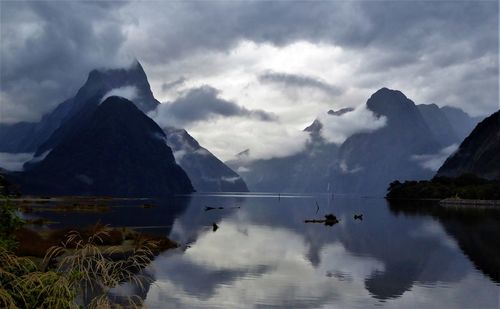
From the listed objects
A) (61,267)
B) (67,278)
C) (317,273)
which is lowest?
(317,273)

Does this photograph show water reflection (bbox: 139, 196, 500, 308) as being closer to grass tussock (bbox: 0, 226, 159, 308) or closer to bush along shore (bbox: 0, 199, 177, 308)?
bush along shore (bbox: 0, 199, 177, 308)

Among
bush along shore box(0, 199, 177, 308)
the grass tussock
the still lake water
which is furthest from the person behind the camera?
the still lake water

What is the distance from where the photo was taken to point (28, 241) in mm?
57250

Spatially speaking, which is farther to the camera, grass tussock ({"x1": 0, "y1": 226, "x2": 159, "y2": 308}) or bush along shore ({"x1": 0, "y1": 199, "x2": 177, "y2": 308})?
bush along shore ({"x1": 0, "y1": 199, "x2": 177, "y2": 308})

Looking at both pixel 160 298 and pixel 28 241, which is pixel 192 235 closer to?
pixel 28 241

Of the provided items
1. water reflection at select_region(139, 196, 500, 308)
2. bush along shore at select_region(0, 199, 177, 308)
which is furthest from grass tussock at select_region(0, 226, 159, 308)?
water reflection at select_region(139, 196, 500, 308)

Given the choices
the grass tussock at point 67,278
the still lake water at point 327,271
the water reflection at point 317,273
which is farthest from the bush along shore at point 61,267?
the water reflection at point 317,273

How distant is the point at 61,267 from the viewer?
34.7 m

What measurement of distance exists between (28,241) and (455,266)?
47.5 metres

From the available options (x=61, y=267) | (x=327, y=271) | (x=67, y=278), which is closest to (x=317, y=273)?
(x=327, y=271)

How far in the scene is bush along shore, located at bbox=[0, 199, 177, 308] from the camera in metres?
11.0

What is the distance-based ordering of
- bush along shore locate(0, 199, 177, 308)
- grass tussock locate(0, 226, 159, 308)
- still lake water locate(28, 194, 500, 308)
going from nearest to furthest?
grass tussock locate(0, 226, 159, 308) < bush along shore locate(0, 199, 177, 308) < still lake water locate(28, 194, 500, 308)

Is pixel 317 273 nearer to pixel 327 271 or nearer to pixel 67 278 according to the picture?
pixel 327 271

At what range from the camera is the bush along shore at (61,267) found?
11.0 meters
